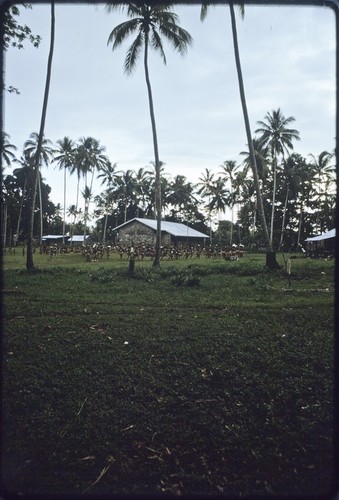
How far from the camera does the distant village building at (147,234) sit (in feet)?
76.8

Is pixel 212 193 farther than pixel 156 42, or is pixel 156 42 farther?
pixel 212 193

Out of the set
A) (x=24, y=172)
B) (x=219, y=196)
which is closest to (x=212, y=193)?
(x=219, y=196)

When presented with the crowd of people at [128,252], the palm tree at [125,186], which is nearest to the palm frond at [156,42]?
the crowd of people at [128,252]

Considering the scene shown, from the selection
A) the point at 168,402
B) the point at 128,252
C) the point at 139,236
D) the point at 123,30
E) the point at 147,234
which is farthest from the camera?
the point at 139,236

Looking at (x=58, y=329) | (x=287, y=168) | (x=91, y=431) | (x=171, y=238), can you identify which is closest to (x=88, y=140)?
(x=171, y=238)

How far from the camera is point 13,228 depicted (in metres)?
32.1

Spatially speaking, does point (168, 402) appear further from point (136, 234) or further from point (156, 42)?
point (136, 234)

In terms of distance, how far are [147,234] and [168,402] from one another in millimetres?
21108

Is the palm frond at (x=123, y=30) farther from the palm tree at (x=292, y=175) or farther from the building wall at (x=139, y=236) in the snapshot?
the palm tree at (x=292, y=175)

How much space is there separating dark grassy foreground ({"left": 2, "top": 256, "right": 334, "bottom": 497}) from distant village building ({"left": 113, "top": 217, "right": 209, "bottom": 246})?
18.4 metres

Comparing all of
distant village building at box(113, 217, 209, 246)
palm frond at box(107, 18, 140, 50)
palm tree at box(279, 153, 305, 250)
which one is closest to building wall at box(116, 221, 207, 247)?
distant village building at box(113, 217, 209, 246)

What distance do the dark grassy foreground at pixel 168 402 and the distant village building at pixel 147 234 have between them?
18354 millimetres

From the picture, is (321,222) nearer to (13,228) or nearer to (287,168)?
(287,168)

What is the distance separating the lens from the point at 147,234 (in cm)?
2361
